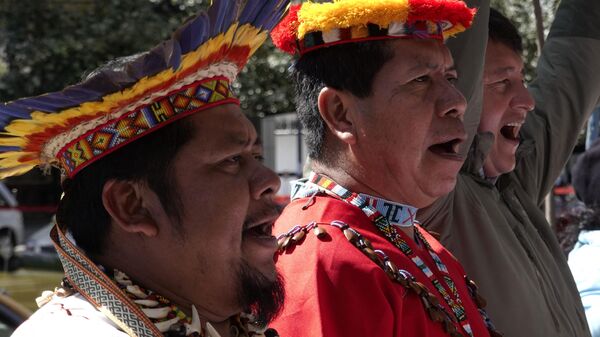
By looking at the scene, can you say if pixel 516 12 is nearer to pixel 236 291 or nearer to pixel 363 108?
pixel 363 108

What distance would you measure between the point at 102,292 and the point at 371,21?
38.2 inches

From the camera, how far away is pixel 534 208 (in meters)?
3.21

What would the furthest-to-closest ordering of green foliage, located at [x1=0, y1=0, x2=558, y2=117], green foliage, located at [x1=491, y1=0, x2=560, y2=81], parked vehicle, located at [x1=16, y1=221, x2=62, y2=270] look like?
green foliage, located at [x1=0, y1=0, x2=558, y2=117]
green foliage, located at [x1=491, y1=0, x2=560, y2=81]
parked vehicle, located at [x1=16, y1=221, x2=62, y2=270]

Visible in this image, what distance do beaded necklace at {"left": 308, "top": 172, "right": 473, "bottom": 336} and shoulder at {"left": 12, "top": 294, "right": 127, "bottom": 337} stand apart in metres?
0.81

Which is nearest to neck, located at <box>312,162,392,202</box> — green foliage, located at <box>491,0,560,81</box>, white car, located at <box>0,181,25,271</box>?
green foliage, located at <box>491,0,560,81</box>

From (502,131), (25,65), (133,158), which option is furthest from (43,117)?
(25,65)

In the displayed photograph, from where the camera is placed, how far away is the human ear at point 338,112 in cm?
239

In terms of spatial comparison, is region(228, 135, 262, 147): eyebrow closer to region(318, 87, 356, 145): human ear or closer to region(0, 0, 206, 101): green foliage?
region(318, 87, 356, 145): human ear

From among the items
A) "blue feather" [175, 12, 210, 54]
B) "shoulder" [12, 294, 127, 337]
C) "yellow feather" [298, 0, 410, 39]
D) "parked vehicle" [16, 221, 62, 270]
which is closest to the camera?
"shoulder" [12, 294, 127, 337]

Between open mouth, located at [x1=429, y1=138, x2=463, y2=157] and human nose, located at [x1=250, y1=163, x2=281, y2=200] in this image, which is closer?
human nose, located at [x1=250, y1=163, x2=281, y2=200]

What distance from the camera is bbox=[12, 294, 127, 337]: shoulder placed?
1.63m

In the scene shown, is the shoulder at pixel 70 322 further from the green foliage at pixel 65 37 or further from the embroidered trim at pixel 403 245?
the green foliage at pixel 65 37

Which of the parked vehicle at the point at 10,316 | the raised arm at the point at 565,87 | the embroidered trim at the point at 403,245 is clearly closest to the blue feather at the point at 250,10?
the embroidered trim at the point at 403,245

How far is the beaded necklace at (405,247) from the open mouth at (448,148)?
218 millimetres
